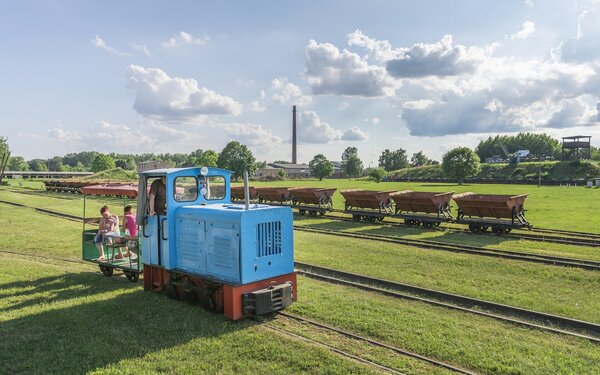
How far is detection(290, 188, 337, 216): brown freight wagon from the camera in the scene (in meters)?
28.1

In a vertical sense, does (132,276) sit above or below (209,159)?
below

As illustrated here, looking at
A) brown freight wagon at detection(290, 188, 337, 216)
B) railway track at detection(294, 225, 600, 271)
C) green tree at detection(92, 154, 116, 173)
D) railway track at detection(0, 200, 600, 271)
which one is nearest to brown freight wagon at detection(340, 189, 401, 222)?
brown freight wagon at detection(290, 188, 337, 216)

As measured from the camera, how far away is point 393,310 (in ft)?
28.6

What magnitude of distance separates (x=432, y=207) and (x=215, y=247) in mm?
16142

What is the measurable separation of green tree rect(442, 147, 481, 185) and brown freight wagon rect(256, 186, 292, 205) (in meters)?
57.0

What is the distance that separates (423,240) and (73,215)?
854 inches

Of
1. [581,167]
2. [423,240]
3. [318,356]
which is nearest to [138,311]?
[318,356]

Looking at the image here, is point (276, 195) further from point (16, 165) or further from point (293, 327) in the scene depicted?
point (16, 165)

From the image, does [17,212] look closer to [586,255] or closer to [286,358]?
[286,358]

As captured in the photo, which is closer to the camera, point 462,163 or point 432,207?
point 432,207

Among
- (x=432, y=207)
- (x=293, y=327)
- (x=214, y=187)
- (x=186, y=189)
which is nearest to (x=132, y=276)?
(x=186, y=189)

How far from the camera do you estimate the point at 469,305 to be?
9461 mm

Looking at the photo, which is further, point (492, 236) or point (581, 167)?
point (581, 167)

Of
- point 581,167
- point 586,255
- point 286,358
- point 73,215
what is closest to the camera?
point 286,358
